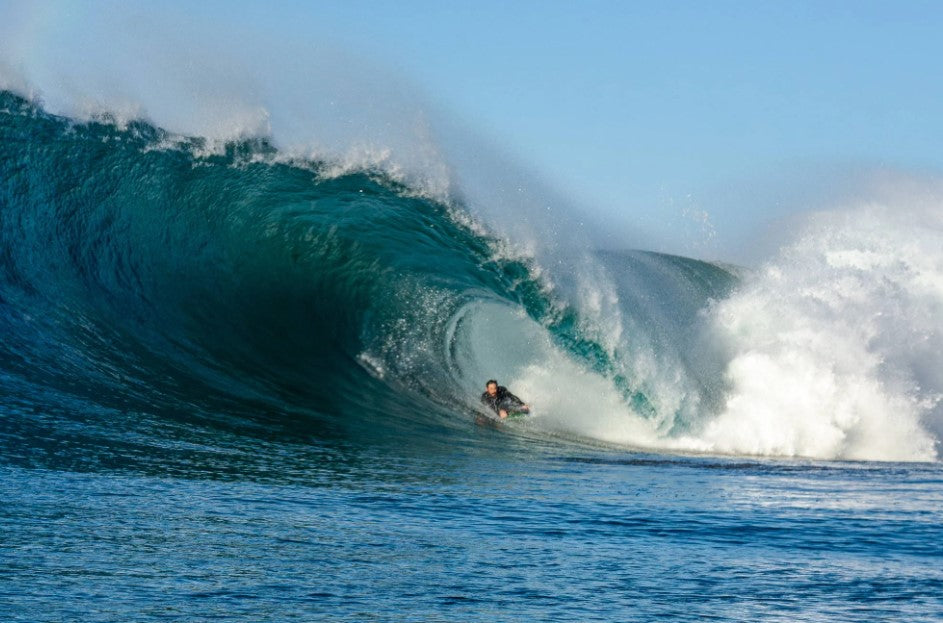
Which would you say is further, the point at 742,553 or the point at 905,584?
the point at 742,553

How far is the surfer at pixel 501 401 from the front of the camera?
12.1 m

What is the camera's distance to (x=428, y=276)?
14.4 meters

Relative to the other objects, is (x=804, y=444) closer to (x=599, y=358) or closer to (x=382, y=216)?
(x=599, y=358)

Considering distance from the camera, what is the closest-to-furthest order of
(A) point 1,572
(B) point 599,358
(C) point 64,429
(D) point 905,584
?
(A) point 1,572
(D) point 905,584
(C) point 64,429
(B) point 599,358

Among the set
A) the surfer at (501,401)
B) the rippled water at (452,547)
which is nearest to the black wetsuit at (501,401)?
the surfer at (501,401)

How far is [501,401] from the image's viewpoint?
12.2 m

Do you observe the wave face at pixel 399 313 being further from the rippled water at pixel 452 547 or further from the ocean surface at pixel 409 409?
the rippled water at pixel 452 547

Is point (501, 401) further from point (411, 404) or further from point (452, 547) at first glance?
point (452, 547)

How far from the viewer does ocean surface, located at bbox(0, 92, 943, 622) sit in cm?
473

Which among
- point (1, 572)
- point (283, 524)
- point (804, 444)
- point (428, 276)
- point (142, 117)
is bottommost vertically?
point (1, 572)

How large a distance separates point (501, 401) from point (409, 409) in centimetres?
112

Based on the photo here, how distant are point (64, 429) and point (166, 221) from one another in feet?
21.9

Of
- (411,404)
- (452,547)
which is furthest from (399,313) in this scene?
(452,547)

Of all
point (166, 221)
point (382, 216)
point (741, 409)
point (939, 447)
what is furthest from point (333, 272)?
point (939, 447)
